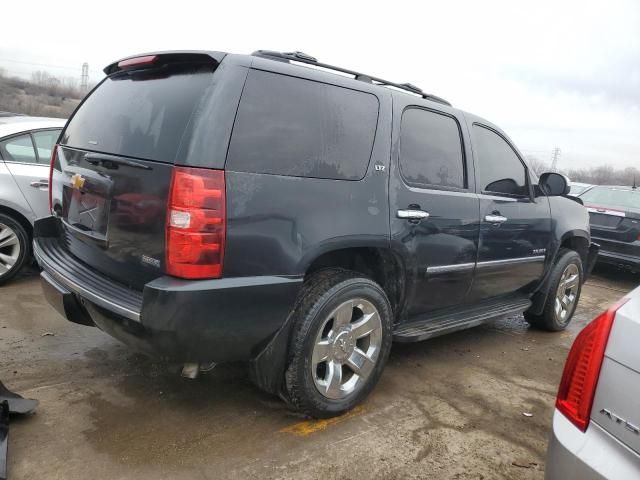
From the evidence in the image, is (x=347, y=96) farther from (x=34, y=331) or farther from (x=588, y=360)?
(x=34, y=331)

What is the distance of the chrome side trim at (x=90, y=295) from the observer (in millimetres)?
2328

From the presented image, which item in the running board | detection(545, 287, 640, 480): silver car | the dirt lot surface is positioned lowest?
the dirt lot surface

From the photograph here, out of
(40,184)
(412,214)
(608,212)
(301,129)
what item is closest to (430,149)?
(412,214)

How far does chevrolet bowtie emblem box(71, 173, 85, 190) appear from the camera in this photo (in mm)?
2753

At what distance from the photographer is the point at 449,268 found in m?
3.42

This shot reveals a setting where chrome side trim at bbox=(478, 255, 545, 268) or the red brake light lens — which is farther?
chrome side trim at bbox=(478, 255, 545, 268)

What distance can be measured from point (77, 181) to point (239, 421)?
1604 millimetres

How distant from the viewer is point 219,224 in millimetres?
2258

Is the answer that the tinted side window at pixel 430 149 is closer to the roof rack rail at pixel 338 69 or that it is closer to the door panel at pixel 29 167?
the roof rack rail at pixel 338 69

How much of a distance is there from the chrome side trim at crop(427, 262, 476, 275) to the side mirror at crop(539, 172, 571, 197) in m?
1.37

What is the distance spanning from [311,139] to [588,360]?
1.65m

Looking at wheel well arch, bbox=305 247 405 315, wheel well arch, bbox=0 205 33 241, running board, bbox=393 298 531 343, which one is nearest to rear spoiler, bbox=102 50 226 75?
wheel well arch, bbox=305 247 405 315

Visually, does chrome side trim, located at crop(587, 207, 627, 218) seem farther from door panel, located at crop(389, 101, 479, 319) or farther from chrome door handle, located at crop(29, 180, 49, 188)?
chrome door handle, located at crop(29, 180, 49, 188)

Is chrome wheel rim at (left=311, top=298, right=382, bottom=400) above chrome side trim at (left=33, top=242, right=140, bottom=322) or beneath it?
beneath
